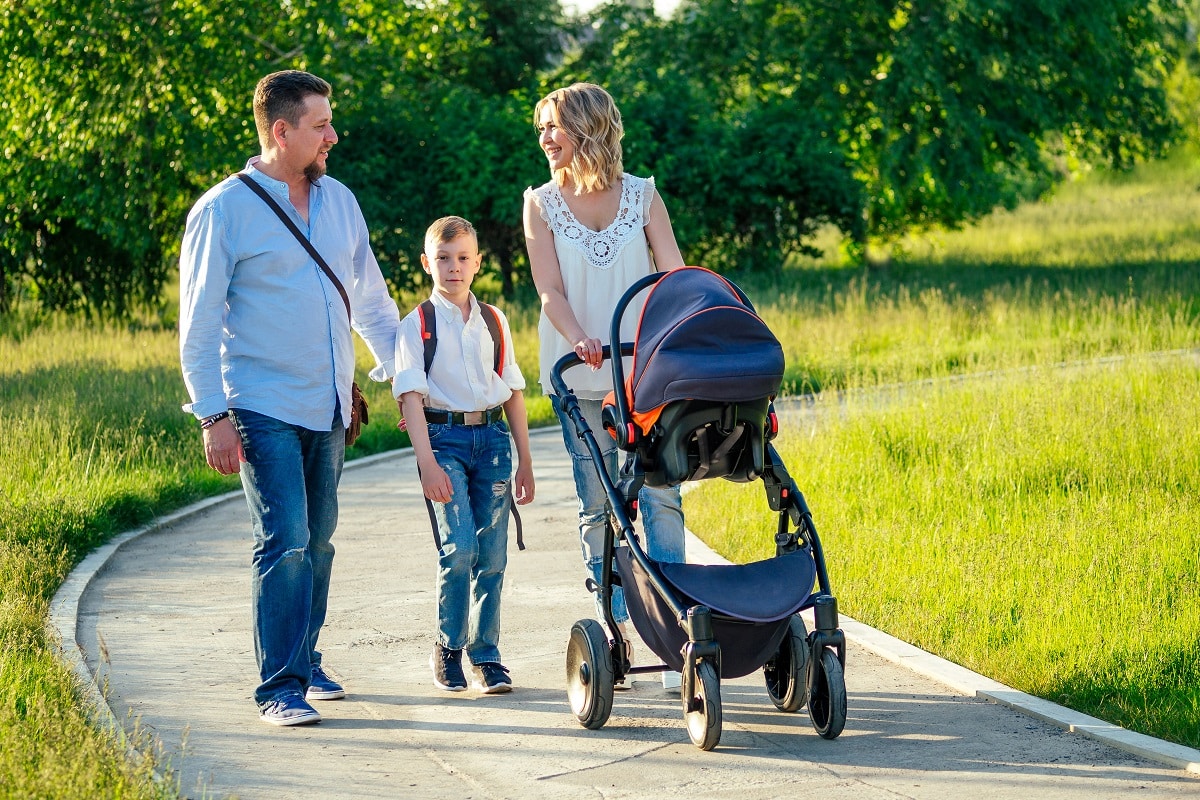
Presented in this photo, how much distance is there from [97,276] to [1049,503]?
17.3 m

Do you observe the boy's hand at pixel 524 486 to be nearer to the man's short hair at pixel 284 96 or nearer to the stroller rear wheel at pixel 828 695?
the stroller rear wheel at pixel 828 695

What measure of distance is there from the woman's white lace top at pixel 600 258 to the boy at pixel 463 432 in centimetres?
24

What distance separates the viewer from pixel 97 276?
22.1 meters

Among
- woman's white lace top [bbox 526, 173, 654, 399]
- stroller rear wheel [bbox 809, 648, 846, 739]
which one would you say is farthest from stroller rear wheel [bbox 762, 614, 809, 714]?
woman's white lace top [bbox 526, 173, 654, 399]

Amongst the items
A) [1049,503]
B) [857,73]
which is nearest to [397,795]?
[1049,503]

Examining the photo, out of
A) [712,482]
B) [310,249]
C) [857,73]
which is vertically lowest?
[712,482]

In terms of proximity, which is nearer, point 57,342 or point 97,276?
point 57,342

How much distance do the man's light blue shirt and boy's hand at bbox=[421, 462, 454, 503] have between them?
355mm

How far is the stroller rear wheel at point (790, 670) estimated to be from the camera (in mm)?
4941

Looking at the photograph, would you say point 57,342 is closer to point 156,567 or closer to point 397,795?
point 156,567

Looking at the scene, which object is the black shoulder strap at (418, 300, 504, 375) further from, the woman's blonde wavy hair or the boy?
the woman's blonde wavy hair

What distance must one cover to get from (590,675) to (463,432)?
1026 millimetres

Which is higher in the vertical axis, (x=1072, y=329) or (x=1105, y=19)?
(x=1105, y=19)

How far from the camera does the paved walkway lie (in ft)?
14.7
